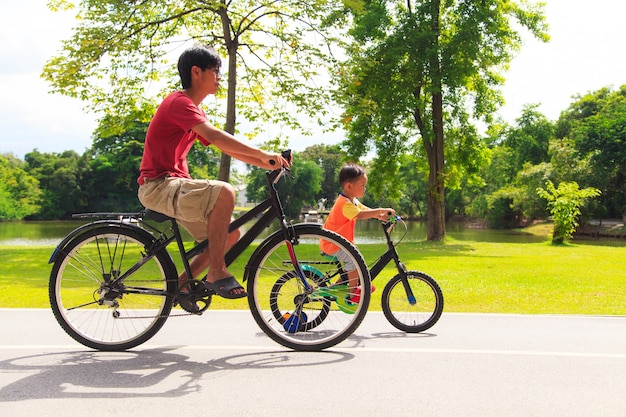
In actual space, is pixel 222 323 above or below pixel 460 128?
below

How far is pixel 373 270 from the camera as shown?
18.2ft

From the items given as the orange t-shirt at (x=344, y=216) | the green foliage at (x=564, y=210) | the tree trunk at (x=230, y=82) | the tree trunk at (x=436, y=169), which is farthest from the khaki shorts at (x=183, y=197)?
the green foliage at (x=564, y=210)

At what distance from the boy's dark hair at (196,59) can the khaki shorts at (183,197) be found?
0.80 meters

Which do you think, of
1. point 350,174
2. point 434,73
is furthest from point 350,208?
point 434,73

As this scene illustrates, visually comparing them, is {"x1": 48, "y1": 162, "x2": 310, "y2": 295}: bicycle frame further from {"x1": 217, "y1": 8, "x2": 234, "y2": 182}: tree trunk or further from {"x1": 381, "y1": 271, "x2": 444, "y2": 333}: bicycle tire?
{"x1": 217, "y1": 8, "x2": 234, "y2": 182}: tree trunk

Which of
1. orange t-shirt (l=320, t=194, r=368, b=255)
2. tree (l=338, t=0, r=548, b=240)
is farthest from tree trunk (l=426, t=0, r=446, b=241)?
orange t-shirt (l=320, t=194, r=368, b=255)

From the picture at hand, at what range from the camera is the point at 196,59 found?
446 cm

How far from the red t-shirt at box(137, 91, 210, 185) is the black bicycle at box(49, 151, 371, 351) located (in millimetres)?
333

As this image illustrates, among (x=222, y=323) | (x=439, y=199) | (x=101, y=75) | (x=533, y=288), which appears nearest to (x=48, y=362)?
(x=222, y=323)

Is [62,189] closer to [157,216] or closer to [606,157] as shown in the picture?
[606,157]

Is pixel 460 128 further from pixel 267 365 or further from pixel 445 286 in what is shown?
pixel 267 365

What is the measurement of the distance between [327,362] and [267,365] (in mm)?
402

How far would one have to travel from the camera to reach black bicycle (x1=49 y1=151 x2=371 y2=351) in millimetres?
4441

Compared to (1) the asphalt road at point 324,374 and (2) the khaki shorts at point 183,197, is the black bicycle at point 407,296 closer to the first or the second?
(1) the asphalt road at point 324,374
